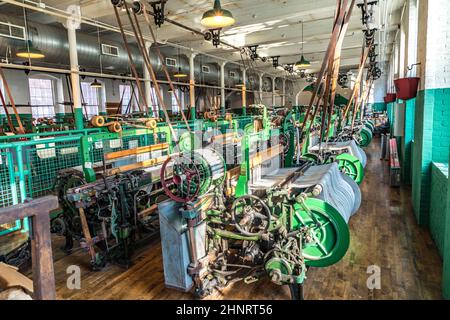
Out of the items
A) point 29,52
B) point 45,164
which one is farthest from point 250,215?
point 29,52

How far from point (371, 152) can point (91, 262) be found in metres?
9.67

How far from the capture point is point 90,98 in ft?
48.1

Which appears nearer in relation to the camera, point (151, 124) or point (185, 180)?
point (185, 180)

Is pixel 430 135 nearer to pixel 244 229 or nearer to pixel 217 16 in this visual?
pixel 244 229

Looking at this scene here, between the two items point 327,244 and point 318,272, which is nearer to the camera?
point 327,244

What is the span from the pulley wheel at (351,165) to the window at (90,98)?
12.4 m

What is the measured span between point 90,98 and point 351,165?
13143mm

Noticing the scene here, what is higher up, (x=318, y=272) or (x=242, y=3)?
(x=242, y=3)

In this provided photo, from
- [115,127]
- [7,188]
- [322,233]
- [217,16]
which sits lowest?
[322,233]

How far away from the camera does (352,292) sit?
8.91ft

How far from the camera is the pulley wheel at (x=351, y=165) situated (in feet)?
15.6

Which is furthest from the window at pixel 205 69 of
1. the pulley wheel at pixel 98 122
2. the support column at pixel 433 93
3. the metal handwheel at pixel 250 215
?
the metal handwheel at pixel 250 215
